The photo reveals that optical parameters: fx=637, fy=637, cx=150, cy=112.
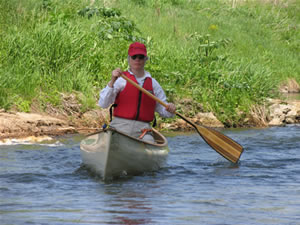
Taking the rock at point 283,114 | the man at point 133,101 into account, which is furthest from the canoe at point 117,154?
the rock at point 283,114

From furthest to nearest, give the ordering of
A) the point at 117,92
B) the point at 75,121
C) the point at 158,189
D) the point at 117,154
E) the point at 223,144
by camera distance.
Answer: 1. the point at 75,121
2. the point at 223,144
3. the point at 117,92
4. the point at 117,154
5. the point at 158,189

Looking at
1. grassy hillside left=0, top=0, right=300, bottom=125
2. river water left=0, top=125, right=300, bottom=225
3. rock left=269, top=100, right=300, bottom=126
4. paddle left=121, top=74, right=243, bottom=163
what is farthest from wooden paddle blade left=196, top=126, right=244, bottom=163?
rock left=269, top=100, right=300, bottom=126

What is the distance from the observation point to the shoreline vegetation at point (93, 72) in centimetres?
1038

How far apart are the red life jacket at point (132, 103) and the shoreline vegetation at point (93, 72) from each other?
259cm

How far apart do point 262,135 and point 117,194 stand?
18.2 ft

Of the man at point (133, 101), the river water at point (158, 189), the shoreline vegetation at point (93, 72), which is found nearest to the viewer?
the river water at point (158, 189)

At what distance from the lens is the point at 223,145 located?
8695 millimetres

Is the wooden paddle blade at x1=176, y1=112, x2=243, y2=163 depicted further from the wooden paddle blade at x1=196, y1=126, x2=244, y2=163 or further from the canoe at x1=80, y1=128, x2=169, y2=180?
the canoe at x1=80, y1=128, x2=169, y2=180

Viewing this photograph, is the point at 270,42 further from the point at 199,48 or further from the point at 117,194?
the point at 117,194

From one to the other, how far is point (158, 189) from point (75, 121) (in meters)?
4.27

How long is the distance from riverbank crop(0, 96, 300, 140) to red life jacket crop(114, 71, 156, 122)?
2.53 meters

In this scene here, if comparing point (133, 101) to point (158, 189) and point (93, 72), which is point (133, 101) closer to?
point (158, 189)

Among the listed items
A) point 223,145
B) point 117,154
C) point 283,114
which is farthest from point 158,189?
point 283,114

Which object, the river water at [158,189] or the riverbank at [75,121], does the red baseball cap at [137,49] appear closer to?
the river water at [158,189]
